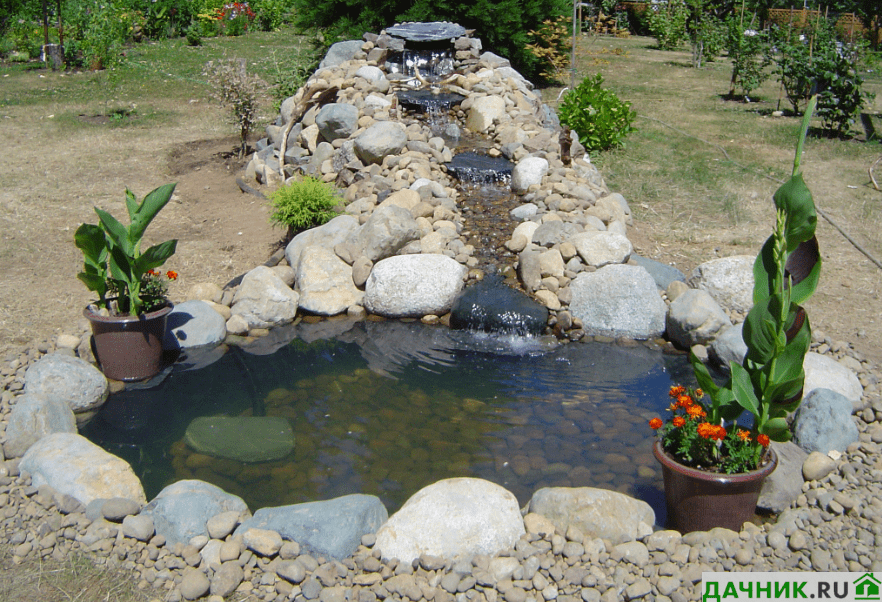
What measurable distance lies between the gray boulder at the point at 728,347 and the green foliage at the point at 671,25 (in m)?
18.3

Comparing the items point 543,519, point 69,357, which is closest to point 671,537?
point 543,519

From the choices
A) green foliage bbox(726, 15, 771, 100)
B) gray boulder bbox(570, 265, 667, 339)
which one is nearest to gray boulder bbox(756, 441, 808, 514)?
gray boulder bbox(570, 265, 667, 339)

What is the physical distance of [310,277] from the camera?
6.37m

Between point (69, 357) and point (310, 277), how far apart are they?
6.79ft

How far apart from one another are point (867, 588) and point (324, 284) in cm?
454

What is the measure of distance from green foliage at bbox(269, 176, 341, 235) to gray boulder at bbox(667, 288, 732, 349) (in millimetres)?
3422

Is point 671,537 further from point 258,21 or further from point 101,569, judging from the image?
point 258,21

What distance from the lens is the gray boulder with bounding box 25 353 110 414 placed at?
4.69 m

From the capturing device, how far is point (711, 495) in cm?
343

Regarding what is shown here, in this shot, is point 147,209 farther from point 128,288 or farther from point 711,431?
point 711,431

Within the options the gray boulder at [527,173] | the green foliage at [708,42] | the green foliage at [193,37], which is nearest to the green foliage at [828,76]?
the green foliage at [708,42]

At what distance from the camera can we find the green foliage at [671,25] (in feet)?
69.7

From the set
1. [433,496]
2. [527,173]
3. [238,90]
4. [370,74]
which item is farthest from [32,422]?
[370,74]

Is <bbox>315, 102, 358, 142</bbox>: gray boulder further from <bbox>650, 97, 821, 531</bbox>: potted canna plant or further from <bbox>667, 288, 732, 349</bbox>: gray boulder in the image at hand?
<bbox>650, 97, 821, 531</bbox>: potted canna plant
